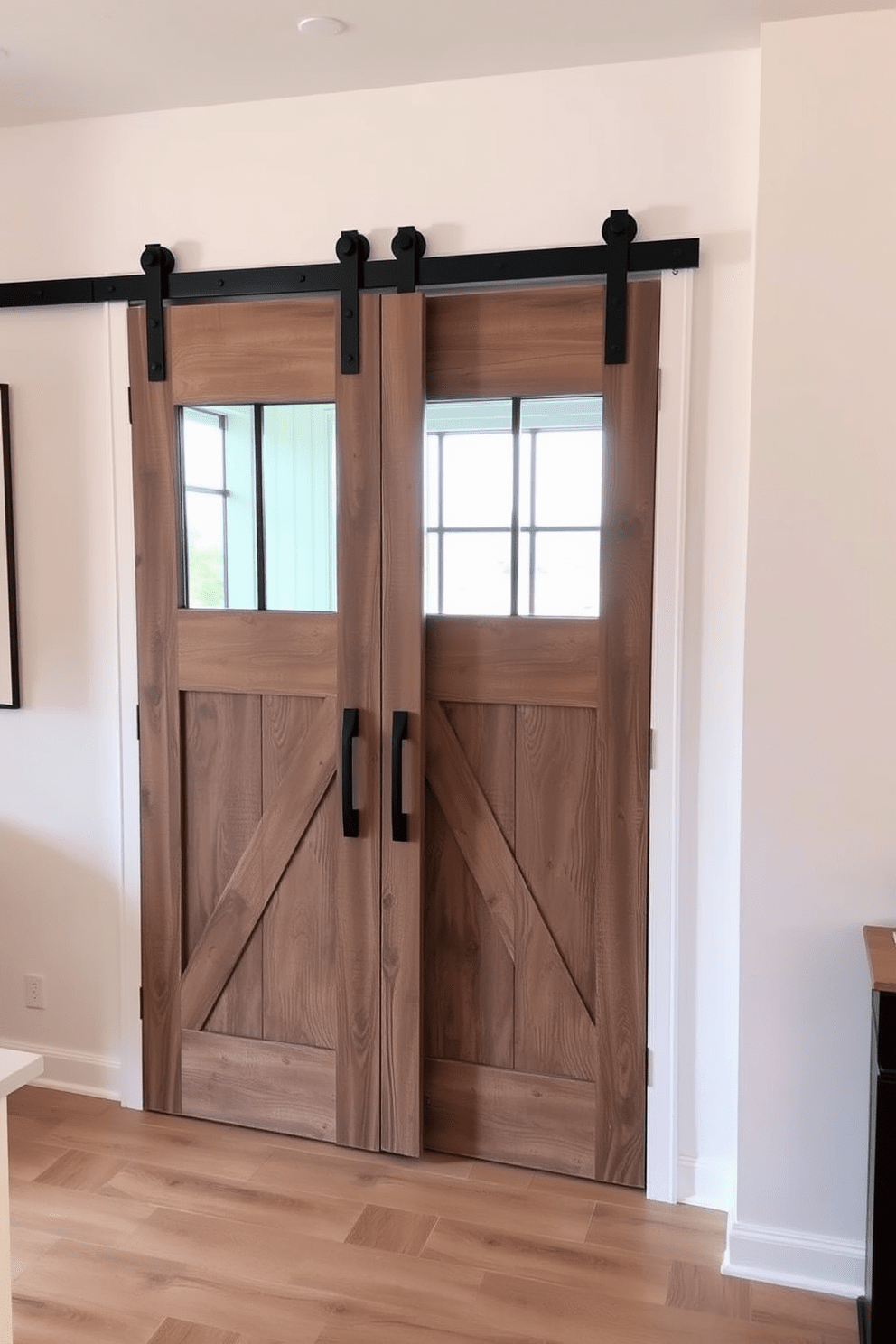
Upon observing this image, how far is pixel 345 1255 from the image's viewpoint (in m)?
2.50

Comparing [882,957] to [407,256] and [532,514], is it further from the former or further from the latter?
[407,256]

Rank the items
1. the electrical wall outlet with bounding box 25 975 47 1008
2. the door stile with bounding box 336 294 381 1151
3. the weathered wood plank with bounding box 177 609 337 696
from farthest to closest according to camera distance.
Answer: the electrical wall outlet with bounding box 25 975 47 1008
the weathered wood plank with bounding box 177 609 337 696
the door stile with bounding box 336 294 381 1151

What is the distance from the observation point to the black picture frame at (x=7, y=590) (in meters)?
3.14

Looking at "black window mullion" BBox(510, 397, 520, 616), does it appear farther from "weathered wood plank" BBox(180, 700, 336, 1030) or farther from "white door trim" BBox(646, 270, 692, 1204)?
"weathered wood plank" BBox(180, 700, 336, 1030)

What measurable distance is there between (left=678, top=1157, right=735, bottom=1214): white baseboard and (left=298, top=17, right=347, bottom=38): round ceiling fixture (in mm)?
2640

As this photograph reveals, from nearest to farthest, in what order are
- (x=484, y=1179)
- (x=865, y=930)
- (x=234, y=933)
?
1. (x=865, y=930)
2. (x=484, y=1179)
3. (x=234, y=933)

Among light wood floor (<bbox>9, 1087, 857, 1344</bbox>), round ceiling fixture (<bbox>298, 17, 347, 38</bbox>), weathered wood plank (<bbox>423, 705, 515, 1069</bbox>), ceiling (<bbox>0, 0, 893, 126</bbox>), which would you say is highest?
ceiling (<bbox>0, 0, 893, 126</bbox>)

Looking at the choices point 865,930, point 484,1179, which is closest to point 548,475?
point 865,930

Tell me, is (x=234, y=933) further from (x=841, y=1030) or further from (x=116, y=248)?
(x=116, y=248)

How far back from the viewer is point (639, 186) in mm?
2602

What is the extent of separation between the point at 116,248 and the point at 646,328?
141cm

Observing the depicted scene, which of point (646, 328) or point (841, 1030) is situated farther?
point (646, 328)

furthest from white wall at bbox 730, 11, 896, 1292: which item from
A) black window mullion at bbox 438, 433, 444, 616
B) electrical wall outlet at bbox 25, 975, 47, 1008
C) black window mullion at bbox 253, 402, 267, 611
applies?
electrical wall outlet at bbox 25, 975, 47, 1008

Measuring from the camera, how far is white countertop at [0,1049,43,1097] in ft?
4.76
